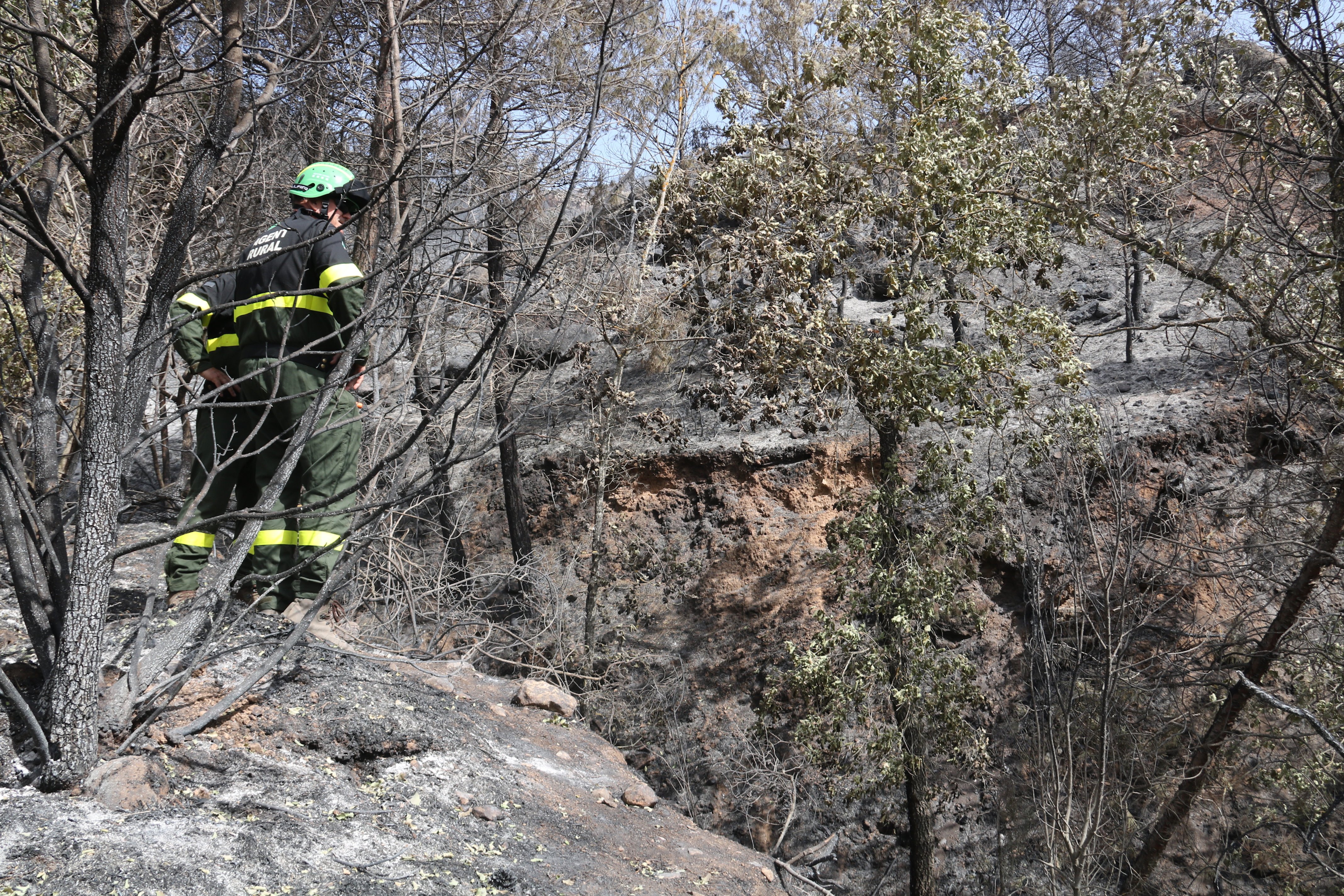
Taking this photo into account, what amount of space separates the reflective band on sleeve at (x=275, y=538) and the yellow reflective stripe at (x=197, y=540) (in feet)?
0.63

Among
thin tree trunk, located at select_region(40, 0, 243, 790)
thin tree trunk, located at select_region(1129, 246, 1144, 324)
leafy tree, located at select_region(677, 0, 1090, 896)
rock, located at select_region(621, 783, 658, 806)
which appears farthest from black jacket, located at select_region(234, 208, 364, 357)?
thin tree trunk, located at select_region(1129, 246, 1144, 324)

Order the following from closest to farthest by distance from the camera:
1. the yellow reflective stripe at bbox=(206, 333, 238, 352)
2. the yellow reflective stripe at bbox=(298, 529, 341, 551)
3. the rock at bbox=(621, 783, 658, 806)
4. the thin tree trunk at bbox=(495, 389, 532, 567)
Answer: the rock at bbox=(621, 783, 658, 806) < the yellow reflective stripe at bbox=(298, 529, 341, 551) < the yellow reflective stripe at bbox=(206, 333, 238, 352) < the thin tree trunk at bbox=(495, 389, 532, 567)

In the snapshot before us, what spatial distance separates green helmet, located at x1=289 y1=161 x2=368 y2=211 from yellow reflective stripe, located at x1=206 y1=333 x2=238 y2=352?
0.68 m

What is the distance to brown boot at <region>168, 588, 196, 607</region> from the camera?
12.8 ft

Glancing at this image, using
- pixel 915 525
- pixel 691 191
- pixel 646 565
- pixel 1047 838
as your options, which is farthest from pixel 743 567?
pixel 1047 838

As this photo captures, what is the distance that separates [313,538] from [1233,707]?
723cm

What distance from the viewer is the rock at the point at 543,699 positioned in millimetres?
4344

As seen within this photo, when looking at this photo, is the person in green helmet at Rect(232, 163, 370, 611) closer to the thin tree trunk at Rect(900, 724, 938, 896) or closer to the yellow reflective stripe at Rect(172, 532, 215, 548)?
the yellow reflective stripe at Rect(172, 532, 215, 548)

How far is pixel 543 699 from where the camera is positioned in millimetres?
4367

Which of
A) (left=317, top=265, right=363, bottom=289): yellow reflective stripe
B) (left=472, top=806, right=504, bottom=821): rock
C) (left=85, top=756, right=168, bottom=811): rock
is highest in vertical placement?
(left=317, top=265, right=363, bottom=289): yellow reflective stripe

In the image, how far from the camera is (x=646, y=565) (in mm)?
11602

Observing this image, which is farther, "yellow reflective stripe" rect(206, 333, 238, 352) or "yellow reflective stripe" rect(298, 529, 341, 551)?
"yellow reflective stripe" rect(206, 333, 238, 352)

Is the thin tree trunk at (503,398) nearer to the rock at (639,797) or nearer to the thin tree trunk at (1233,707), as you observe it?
the rock at (639,797)

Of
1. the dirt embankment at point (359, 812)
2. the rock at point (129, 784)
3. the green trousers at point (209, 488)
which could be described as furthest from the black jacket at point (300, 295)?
the rock at point (129, 784)
